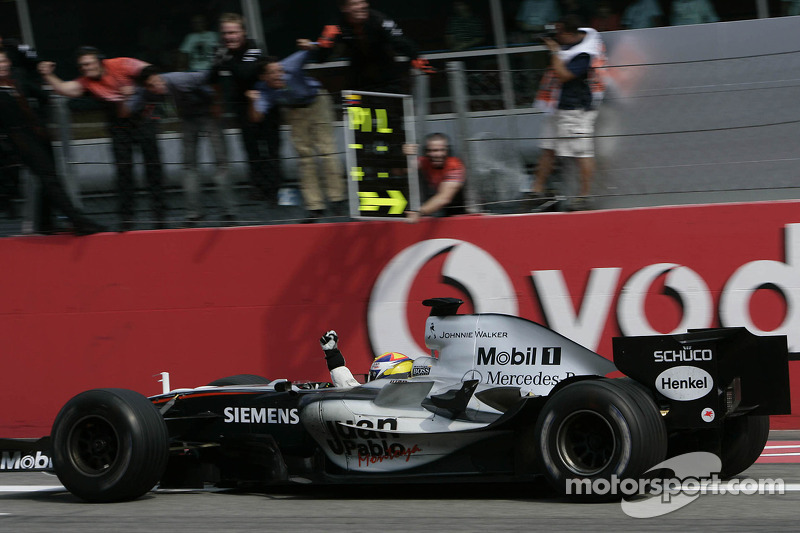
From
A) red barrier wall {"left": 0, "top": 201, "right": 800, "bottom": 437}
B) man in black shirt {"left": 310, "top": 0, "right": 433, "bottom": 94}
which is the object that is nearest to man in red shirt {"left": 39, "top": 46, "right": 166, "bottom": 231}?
red barrier wall {"left": 0, "top": 201, "right": 800, "bottom": 437}

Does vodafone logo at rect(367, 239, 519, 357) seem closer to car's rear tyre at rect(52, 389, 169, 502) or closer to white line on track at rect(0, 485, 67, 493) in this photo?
A: white line on track at rect(0, 485, 67, 493)

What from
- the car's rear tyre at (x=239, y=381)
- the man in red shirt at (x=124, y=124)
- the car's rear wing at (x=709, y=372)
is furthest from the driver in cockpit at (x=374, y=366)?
the man in red shirt at (x=124, y=124)

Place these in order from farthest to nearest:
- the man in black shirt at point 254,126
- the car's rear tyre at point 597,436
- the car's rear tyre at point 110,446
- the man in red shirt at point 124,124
→ the man in red shirt at point 124,124 < the man in black shirt at point 254,126 < the car's rear tyre at point 110,446 < the car's rear tyre at point 597,436

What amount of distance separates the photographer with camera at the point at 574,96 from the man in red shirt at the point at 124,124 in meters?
3.26

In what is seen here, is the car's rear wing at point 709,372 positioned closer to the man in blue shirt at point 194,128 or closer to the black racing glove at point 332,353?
the black racing glove at point 332,353


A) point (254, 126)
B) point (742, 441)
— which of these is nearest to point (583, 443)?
point (742, 441)

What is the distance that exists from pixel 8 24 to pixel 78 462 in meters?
9.29

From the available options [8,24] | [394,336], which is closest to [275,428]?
[394,336]

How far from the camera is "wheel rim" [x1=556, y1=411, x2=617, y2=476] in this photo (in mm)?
5609

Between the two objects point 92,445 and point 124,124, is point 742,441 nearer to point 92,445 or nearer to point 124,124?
point 92,445

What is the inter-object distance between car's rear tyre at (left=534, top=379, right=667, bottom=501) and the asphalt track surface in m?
0.16

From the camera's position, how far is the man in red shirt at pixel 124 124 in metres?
9.61

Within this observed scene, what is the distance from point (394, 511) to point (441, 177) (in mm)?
3985

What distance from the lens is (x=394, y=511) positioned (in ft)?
19.1
